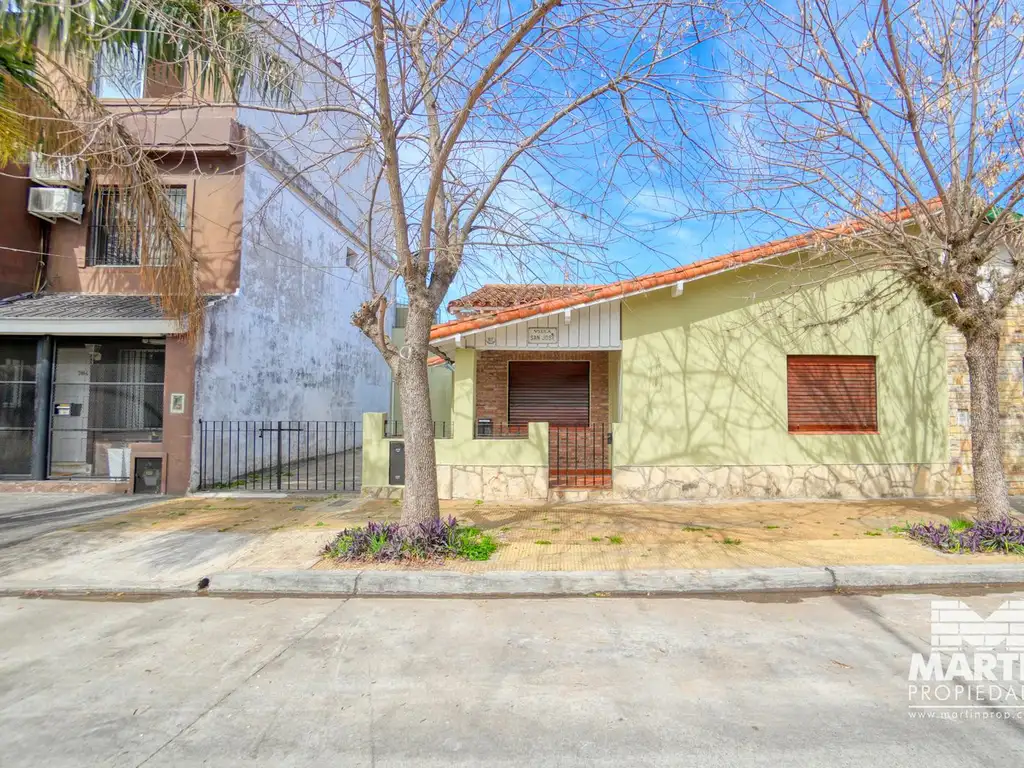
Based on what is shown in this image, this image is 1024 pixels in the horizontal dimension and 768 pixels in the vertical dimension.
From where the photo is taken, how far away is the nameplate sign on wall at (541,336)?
959cm

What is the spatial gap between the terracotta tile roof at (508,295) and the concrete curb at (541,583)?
428cm

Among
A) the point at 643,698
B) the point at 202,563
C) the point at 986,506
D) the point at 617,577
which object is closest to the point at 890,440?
the point at 986,506

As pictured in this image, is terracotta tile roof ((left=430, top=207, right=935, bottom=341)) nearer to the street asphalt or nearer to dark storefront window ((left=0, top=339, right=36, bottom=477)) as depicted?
the street asphalt

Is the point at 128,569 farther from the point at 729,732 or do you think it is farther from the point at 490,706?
the point at 729,732

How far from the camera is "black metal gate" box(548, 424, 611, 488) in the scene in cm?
989

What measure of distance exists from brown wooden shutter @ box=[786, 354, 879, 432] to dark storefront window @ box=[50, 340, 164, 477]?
11.4m

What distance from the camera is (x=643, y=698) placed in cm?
335

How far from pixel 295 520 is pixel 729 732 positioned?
263 inches

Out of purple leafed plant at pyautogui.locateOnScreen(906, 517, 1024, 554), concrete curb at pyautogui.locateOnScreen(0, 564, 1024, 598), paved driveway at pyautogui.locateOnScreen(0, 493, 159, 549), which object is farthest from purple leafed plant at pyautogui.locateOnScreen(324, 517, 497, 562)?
Result: purple leafed plant at pyautogui.locateOnScreen(906, 517, 1024, 554)

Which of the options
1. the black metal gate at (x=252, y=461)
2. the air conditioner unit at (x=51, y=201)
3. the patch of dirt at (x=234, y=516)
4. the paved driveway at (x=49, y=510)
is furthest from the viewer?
the air conditioner unit at (x=51, y=201)

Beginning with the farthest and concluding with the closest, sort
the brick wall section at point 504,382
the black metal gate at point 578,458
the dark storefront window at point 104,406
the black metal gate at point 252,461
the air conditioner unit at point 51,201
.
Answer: the brick wall section at point 504,382, the air conditioner unit at point 51,201, the dark storefront window at point 104,406, the black metal gate at point 252,461, the black metal gate at point 578,458

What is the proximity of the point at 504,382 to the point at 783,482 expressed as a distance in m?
5.38

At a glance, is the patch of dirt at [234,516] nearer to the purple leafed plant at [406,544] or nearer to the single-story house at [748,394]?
the single-story house at [748,394]

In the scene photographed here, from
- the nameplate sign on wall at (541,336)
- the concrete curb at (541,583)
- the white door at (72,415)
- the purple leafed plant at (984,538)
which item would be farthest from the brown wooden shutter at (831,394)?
the white door at (72,415)
